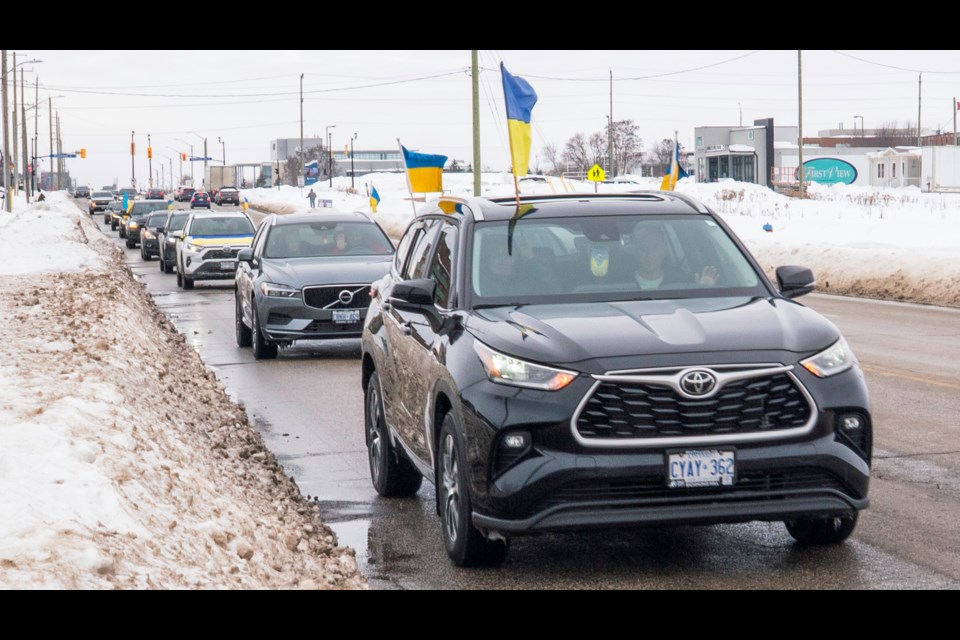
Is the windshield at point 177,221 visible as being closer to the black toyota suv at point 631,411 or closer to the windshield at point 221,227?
the windshield at point 221,227

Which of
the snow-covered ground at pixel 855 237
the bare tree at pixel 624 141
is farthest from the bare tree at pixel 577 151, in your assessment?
the snow-covered ground at pixel 855 237

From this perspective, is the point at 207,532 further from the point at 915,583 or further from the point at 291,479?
the point at 915,583

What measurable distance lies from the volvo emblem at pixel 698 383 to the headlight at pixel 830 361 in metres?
0.48

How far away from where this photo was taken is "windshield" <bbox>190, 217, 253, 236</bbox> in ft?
101

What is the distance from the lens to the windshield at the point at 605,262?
7312 mm

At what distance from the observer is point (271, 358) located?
1678 cm

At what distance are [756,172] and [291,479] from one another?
90.2m

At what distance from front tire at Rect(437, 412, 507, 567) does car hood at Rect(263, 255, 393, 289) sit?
9497mm

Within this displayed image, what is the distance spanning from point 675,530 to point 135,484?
9.29 ft

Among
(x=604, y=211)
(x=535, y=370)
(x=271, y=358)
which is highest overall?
(x=604, y=211)

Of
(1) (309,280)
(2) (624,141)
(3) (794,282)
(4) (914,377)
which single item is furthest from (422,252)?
(2) (624,141)

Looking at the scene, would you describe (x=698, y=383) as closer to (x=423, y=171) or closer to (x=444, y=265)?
(x=444, y=265)

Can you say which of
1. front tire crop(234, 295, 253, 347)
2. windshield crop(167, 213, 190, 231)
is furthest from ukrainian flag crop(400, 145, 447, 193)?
windshield crop(167, 213, 190, 231)

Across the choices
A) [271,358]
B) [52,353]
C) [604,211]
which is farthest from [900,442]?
[271,358]
